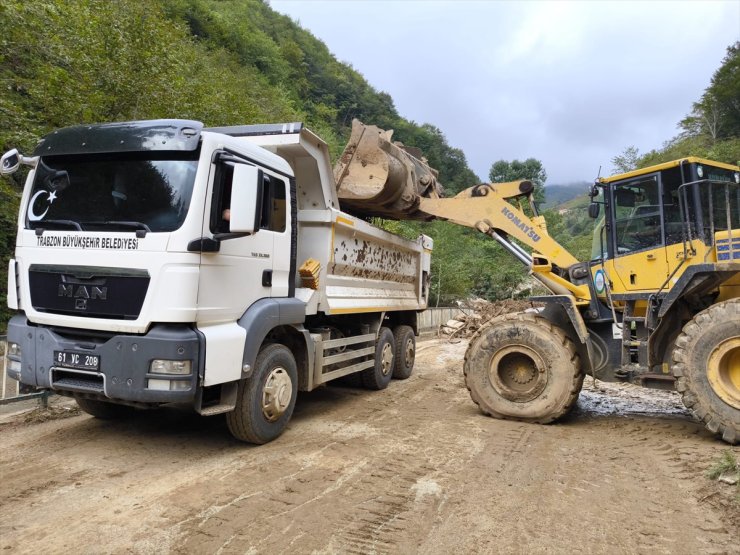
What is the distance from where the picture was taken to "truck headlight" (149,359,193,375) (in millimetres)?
3744

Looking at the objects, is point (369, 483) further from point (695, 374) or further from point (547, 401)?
point (695, 374)

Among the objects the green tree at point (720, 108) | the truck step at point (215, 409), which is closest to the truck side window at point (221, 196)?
the truck step at point (215, 409)

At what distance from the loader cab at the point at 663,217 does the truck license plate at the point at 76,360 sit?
5.51 metres

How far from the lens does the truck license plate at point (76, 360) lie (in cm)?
385

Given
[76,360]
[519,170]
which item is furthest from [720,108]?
[76,360]

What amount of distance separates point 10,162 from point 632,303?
6.54 m

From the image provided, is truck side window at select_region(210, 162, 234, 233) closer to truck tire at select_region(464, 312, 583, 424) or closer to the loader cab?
truck tire at select_region(464, 312, 583, 424)

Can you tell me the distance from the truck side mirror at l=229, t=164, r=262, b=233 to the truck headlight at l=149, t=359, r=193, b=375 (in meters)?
1.08

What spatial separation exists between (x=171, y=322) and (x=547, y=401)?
165 inches

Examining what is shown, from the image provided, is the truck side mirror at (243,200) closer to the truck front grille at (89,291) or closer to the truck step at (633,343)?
the truck front grille at (89,291)

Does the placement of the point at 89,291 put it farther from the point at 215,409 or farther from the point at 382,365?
the point at 382,365

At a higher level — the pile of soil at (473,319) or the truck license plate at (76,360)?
the pile of soil at (473,319)

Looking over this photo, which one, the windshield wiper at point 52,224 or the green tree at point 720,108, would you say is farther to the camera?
the green tree at point 720,108

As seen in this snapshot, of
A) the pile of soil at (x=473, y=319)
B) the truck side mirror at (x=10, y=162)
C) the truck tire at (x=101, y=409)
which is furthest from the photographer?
the pile of soil at (x=473, y=319)
